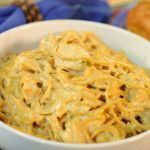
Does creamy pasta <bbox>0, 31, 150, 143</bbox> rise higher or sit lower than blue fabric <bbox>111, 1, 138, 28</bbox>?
higher

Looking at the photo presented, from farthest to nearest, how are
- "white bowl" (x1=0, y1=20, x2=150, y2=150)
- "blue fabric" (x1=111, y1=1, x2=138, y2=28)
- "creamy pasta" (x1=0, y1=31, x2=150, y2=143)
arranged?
"blue fabric" (x1=111, y1=1, x2=138, y2=28), "white bowl" (x1=0, y1=20, x2=150, y2=150), "creamy pasta" (x1=0, y1=31, x2=150, y2=143)

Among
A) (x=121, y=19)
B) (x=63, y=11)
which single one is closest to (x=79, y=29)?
(x=63, y=11)

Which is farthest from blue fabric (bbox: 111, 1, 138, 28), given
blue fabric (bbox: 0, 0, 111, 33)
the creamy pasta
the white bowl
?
the creamy pasta

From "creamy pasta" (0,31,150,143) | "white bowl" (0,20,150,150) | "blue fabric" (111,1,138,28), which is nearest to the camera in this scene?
"creamy pasta" (0,31,150,143)

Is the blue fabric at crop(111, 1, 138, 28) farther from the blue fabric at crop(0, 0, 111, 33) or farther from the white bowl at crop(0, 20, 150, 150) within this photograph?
the white bowl at crop(0, 20, 150, 150)

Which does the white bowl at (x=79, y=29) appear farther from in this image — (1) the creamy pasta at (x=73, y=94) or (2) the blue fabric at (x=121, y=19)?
(2) the blue fabric at (x=121, y=19)

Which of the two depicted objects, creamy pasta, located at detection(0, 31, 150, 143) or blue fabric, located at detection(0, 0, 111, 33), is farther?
blue fabric, located at detection(0, 0, 111, 33)
